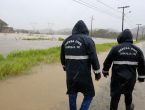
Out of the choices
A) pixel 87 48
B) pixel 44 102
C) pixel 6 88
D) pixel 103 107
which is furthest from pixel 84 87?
pixel 6 88

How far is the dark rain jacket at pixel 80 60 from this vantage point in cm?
587

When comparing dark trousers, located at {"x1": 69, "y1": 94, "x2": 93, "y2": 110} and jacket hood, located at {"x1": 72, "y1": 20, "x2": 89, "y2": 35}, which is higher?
jacket hood, located at {"x1": 72, "y1": 20, "x2": 89, "y2": 35}

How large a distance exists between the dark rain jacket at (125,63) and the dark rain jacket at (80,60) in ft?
1.94

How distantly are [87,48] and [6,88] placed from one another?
5129 mm

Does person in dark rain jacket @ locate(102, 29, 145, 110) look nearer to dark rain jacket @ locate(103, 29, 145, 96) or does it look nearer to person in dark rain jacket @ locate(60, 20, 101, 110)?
dark rain jacket @ locate(103, 29, 145, 96)

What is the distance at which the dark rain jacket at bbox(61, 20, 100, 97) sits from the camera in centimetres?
587

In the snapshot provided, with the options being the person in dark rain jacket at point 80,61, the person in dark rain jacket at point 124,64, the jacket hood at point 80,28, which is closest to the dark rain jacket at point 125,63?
the person in dark rain jacket at point 124,64

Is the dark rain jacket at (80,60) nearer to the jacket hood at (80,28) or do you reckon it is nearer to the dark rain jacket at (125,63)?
the jacket hood at (80,28)

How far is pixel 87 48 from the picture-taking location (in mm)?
5859

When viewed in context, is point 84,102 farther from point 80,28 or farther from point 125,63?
point 80,28

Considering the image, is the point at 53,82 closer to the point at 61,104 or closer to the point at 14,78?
the point at 14,78

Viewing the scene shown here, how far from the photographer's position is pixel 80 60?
5891 millimetres

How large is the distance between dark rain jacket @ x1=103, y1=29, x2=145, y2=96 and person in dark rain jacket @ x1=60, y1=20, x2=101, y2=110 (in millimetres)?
554

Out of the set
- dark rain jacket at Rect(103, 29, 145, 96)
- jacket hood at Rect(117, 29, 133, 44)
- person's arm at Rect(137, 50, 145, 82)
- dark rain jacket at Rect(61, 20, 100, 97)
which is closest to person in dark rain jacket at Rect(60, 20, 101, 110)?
dark rain jacket at Rect(61, 20, 100, 97)
